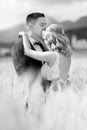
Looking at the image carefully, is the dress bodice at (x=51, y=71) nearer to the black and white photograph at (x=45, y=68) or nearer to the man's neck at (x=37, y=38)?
the black and white photograph at (x=45, y=68)

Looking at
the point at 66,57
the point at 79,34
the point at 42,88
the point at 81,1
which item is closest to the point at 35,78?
the point at 42,88

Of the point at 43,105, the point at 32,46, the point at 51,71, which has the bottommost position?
the point at 43,105

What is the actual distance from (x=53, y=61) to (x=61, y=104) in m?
0.22

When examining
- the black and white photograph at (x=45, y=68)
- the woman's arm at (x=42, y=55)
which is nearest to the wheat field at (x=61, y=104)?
the black and white photograph at (x=45, y=68)

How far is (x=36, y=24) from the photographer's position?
192 cm

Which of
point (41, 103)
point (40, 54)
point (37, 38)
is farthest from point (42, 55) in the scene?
point (41, 103)

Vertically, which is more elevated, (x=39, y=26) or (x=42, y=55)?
(x=39, y=26)

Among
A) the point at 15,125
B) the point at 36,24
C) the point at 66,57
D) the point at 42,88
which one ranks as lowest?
the point at 15,125

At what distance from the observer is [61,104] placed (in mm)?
1948

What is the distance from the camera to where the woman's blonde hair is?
1.89 m

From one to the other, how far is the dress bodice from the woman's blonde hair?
4 centimetres

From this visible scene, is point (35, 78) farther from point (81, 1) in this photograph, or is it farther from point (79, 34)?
point (81, 1)

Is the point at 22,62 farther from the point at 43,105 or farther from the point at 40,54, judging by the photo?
the point at 43,105

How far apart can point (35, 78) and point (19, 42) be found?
0.20m
